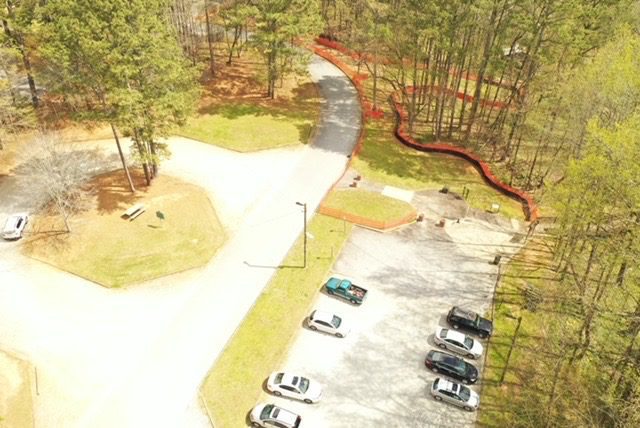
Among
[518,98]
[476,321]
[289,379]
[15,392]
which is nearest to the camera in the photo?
[15,392]

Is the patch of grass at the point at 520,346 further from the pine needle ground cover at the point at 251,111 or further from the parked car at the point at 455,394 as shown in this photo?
the pine needle ground cover at the point at 251,111

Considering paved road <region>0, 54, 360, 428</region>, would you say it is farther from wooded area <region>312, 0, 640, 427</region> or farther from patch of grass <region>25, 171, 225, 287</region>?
wooded area <region>312, 0, 640, 427</region>

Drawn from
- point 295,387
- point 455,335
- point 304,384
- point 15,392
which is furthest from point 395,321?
point 15,392

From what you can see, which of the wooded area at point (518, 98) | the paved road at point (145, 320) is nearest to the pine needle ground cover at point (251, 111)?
the wooded area at point (518, 98)

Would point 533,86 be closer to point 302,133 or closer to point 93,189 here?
point 302,133

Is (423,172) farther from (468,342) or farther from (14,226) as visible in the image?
(14,226)
